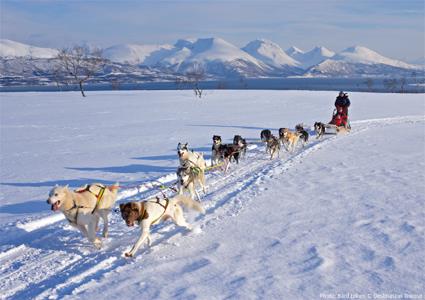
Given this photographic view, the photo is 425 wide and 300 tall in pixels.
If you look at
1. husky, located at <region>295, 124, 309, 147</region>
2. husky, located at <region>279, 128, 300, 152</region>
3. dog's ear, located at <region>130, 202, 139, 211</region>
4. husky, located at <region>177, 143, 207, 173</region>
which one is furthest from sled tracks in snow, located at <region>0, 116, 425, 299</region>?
husky, located at <region>295, 124, 309, 147</region>

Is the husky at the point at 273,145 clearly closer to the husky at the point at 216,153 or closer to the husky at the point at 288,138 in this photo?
the husky at the point at 288,138

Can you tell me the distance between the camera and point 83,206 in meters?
4.93

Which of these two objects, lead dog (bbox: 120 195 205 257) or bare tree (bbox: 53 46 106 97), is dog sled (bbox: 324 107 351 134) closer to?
lead dog (bbox: 120 195 205 257)

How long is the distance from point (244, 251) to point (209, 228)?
87cm

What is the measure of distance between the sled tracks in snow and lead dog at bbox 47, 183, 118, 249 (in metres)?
0.25

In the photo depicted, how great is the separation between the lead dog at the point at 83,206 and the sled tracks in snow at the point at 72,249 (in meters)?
0.25

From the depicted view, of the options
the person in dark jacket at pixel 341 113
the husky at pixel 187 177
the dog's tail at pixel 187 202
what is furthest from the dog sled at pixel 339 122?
the dog's tail at pixel 187 202

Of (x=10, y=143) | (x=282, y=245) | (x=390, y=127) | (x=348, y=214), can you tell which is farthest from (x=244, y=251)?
(x=390, y=127)

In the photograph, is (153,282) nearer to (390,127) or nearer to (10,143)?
(10,143)

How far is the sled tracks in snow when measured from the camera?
4207 millimetres

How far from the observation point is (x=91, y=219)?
4957 millimetres

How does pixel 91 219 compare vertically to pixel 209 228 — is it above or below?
above

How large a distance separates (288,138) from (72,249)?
732 centimetres

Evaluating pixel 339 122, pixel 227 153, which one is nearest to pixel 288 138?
pixel 227 153
